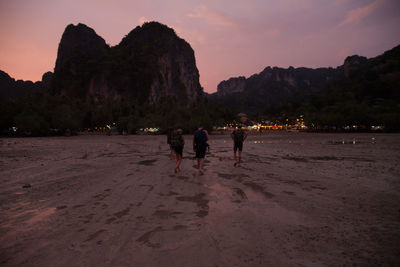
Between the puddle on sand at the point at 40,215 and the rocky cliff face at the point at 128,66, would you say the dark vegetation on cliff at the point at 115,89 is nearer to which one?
the rocky cliff face at the point at 128,66

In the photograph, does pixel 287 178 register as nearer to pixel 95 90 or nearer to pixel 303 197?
pixel 303 197

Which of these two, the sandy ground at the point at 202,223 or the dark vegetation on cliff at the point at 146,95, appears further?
the dark vegetation on cliff at the point at 146,95

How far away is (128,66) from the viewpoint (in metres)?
162

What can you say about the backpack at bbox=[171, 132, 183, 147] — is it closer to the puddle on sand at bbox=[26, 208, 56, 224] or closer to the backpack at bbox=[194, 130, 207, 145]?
the backpack at bbox=[194, 130, 207, 145]

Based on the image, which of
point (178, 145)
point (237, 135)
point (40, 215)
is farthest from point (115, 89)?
point (40, 215)

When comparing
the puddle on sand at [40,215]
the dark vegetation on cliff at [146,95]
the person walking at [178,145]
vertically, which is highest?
the dark vegetation on cliff at [146,95]

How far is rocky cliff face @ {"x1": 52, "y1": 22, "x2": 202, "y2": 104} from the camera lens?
493 feet

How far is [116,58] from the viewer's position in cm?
16325

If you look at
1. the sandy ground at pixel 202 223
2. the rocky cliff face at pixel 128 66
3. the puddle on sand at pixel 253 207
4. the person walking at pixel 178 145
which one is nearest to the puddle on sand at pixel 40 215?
the sandy ground at pixel 202 223

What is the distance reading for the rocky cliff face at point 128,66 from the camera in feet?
493

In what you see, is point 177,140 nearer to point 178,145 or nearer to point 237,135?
point 178,145

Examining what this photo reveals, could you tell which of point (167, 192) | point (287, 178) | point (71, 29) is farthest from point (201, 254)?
point (71, 29)

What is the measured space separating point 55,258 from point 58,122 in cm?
6861

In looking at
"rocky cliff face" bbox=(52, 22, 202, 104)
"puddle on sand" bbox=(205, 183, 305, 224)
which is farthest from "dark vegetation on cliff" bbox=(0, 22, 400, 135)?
"puddle on sand" bbox=(205, 183, 305, 224)
